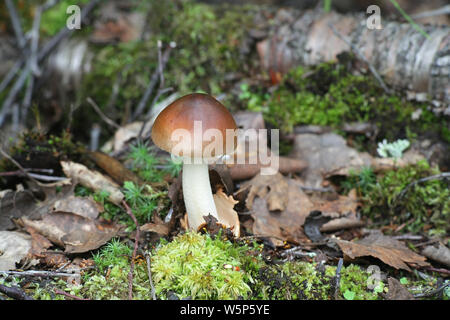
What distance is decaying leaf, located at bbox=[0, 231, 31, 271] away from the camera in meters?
2.86

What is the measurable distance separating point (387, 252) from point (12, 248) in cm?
287

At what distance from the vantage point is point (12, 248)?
300 centimetres

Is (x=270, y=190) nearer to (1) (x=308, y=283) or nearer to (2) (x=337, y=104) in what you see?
(1) (x=308, y=283)

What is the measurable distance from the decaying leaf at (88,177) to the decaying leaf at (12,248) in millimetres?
724

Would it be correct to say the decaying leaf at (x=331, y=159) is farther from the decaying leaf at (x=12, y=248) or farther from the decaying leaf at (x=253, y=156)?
the decaying leaf at (x=12, y=248)

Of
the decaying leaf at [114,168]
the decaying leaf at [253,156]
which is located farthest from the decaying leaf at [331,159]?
the decaying leaf at [114,168]

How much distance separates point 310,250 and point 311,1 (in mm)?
4857

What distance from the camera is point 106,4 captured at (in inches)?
259

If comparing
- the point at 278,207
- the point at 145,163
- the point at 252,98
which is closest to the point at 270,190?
the point at 278,207

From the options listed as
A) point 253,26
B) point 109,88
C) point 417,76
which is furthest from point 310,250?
point 109,88

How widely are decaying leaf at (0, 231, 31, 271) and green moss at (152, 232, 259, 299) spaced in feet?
3.33

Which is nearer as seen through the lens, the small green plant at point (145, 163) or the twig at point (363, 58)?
the small green plant at point (145, 163)

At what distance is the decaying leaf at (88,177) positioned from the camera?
365 cm
